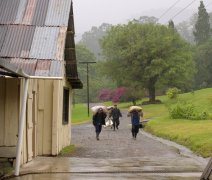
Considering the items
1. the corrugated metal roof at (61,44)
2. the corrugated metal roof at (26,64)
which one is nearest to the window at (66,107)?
the corrugated metal roof at (61,44)

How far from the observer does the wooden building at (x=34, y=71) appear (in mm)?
13398

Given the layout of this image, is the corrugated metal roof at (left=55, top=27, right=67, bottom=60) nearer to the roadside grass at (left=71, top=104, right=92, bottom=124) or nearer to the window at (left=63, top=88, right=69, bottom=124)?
the window at (left=63, top=88, right=69, bottom=124)

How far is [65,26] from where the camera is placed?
52.4 ft

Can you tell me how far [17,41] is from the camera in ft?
49.2

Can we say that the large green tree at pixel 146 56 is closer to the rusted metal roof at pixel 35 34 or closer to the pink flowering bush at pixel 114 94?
the pink flowering bush at pixel 114 94

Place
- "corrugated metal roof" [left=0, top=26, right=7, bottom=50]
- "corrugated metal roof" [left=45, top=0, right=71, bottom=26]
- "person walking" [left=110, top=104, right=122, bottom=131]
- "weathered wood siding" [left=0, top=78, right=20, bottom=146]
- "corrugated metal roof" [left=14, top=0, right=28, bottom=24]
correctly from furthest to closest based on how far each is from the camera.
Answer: "person walking" [left=110, top=104, right=122, bottom=131], "corrugated metal roof" [left=45, top=0, right=71, bottom=26], "corrugated metal roof" [left=14, top=0, right=28, bottom=24], "corrugated metal roof" [left=0, top=26, right=7, bottom=50], "weathered wood siding" [left=0, top=78, right=20, bottom=146]

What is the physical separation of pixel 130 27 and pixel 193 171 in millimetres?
55555

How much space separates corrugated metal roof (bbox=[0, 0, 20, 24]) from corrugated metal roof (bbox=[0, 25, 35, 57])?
445 mm

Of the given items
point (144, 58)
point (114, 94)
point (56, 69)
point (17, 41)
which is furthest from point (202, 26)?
point (56, 69)

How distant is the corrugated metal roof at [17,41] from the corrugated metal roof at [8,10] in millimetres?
445

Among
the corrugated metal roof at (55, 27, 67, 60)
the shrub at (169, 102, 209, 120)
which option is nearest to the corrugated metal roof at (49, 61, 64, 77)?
the corrugated metal roof at (55, 27, 67, 60)

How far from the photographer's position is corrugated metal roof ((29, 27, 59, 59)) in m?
14.6

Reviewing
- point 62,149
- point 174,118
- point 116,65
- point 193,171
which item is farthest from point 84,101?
point 193,171

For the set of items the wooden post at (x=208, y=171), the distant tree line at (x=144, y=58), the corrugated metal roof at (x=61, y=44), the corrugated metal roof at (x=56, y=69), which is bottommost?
the wooden post at (x=208, y=171)
